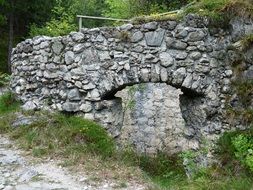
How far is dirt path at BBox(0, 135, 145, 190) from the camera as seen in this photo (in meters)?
5.98

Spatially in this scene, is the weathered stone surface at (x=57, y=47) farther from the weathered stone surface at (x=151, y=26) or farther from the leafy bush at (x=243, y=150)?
the leafy bush at (x=243, y=150)

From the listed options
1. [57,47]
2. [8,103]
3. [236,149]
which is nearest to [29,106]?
[8,103]

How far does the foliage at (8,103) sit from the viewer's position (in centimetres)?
881

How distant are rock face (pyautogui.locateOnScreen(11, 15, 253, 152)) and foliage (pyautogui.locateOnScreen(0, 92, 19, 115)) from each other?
3.96 feet

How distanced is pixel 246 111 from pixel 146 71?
1911mm

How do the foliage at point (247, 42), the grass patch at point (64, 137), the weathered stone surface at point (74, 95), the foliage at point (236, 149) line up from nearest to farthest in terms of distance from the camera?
1. the foliage at point (236, 149)
2. the grass patch at point (64, 137)
3. the foliage at point (247, 42)
4. the weathered stone surface at point (74, 95)

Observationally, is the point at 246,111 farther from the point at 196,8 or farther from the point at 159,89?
the point at 159,89

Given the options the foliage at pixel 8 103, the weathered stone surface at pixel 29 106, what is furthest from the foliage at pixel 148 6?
the weathered stone surface at pixel 29 106

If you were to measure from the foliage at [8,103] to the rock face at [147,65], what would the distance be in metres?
1.21

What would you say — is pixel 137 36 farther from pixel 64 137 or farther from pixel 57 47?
pixel 64 137

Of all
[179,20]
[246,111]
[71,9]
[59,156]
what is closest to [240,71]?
[246,111]

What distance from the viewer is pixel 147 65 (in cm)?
776

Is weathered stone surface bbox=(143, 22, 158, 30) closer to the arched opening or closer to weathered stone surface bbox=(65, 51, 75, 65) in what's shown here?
weathered stone surface bbox=(65, 51, 75, 65)

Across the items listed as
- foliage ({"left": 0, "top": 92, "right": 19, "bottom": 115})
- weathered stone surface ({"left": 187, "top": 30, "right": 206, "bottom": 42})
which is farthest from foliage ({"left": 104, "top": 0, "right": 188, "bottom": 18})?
weathered stone surface ({"left": 187, "top": 30, "right": 206, "bottom": 42})
